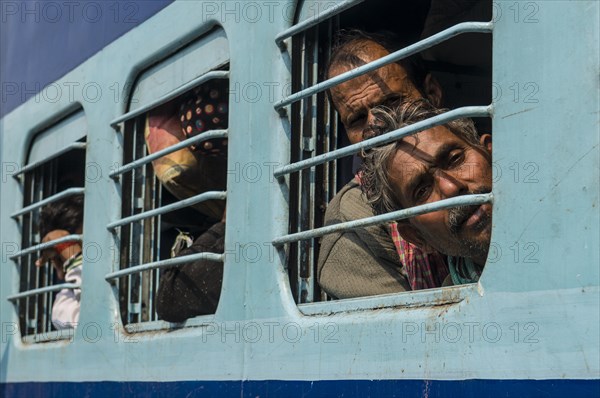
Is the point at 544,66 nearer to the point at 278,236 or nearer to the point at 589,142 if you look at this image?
the point at 589,142

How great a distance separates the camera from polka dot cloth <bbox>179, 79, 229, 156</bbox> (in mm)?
3459

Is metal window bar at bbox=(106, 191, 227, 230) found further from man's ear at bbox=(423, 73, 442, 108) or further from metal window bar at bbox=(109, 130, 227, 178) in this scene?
man's ear at bbox=(423, 73, 442, 108)

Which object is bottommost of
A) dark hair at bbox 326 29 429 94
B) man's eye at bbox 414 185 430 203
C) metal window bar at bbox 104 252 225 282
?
metal window bar at bbox 104 252 225 282

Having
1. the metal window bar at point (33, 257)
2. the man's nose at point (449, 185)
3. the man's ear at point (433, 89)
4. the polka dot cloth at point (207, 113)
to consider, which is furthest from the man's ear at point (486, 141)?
the metal window bar at point (33, 257)

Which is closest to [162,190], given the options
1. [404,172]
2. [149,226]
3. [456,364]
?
[149,226]

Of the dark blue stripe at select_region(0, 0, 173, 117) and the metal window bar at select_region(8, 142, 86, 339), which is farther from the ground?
the dark blue stripe at select_region(0, 0, 173, 117)

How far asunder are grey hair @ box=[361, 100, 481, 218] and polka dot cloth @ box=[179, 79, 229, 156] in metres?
0.77

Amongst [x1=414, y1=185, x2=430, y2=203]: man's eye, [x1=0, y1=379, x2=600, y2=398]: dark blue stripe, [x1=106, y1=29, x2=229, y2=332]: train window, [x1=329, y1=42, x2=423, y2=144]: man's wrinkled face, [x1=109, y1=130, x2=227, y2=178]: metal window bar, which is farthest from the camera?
[x1=106, y1=29, x2=229, y2=332]: train window

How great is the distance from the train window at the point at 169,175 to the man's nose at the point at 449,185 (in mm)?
782

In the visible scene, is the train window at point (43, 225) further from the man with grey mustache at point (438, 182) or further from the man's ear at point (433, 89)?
the man with grey mustache at point (438, 182)

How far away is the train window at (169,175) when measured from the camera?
330 centimetres

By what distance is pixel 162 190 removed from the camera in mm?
3811

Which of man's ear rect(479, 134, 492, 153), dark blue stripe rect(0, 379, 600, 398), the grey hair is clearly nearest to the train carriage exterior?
dark blue stripe rect(0, 379, 600, 398)

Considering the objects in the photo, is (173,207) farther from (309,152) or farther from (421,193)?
(421,193)
